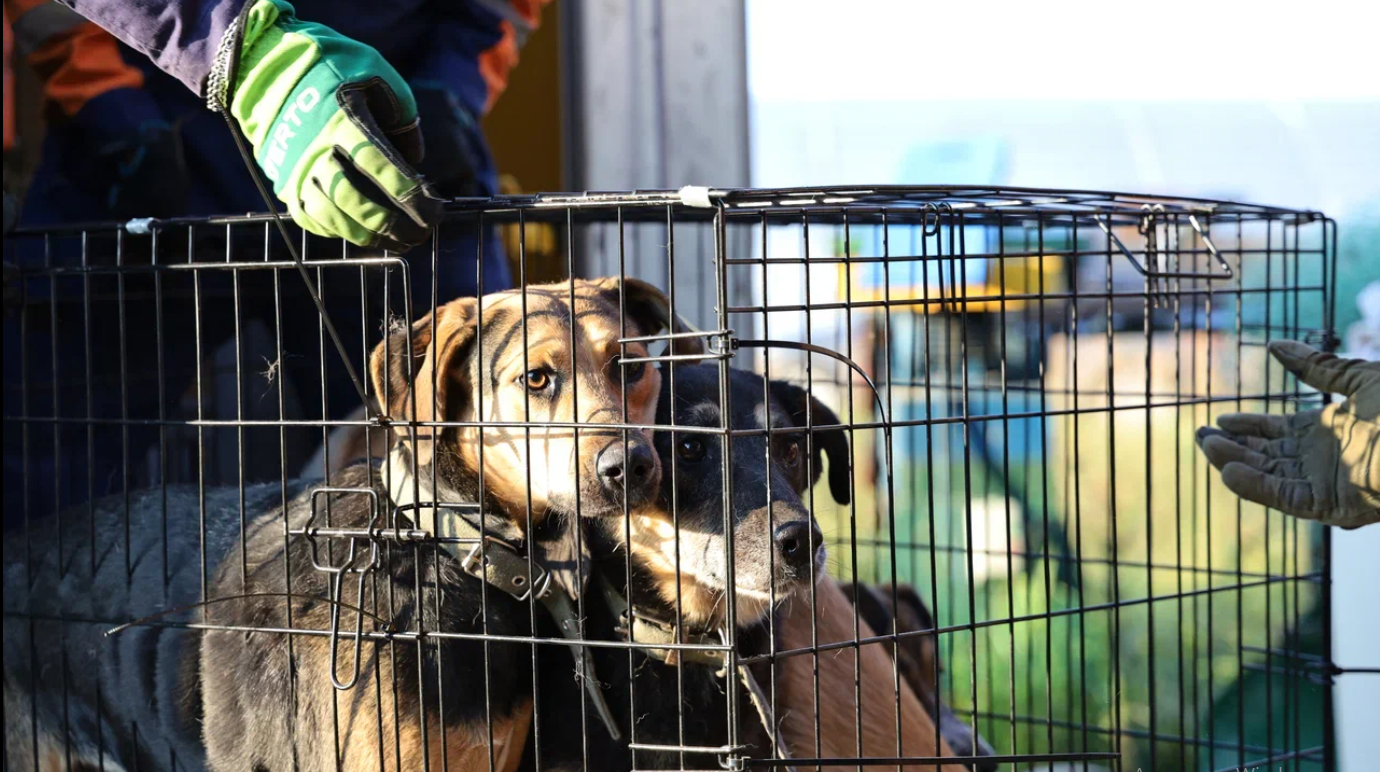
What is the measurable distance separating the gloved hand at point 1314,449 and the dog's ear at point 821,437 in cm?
69

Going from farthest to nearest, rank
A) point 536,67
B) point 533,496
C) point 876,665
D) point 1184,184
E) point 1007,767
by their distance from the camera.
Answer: point 536,67
point 1184,184
point 1007,767
point 876,665
point 533,496

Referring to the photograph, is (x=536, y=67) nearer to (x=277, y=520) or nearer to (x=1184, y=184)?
(x=1184, y=184)

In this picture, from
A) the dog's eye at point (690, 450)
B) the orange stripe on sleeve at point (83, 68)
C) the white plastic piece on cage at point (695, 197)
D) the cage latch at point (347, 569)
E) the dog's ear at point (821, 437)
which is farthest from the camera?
the orange stripe on sleeve at point (83, 68)

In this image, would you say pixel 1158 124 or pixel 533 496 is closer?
pixel 533 496

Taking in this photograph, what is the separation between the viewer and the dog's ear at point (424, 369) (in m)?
1.87

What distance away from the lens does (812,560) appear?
5.94 ft

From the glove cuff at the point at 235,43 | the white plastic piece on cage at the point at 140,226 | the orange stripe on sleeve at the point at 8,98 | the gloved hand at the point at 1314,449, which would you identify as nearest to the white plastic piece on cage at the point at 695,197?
the glove cuff at the point at 235,43

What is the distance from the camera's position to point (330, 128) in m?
1.62

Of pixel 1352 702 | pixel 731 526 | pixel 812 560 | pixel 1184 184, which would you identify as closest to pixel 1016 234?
pixel 1184 184

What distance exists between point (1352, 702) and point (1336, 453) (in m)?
1.71

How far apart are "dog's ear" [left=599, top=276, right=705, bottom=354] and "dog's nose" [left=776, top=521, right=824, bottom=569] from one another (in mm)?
374

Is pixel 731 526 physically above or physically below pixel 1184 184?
below

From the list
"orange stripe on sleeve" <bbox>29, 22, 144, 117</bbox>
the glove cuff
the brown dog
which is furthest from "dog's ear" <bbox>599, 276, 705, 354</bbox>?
"orange stripe on sleeve" <bbox>29, 22, 144, 117</bbox>

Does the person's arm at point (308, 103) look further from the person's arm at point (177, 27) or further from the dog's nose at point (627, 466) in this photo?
the dog's nose at point (627, 466)
